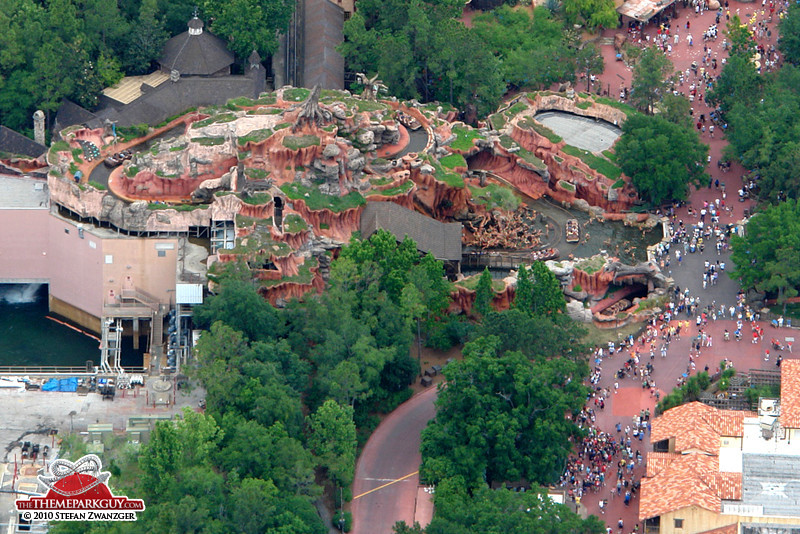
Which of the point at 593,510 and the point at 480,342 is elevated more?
the point at 480,342

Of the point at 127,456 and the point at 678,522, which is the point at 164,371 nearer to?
the point at 127,456

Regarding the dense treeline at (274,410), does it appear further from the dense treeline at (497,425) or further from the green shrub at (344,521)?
the dense treeline at (497,425)

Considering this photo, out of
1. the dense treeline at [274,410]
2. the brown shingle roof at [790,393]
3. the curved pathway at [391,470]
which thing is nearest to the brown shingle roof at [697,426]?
the brown shingle roof at [790,393]

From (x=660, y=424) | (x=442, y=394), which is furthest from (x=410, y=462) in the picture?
(x=660, y=424)

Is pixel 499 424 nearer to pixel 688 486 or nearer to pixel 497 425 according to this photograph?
pixel 497 425

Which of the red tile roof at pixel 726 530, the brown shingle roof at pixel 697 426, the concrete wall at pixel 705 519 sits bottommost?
the red tile roof at pixel 726 530

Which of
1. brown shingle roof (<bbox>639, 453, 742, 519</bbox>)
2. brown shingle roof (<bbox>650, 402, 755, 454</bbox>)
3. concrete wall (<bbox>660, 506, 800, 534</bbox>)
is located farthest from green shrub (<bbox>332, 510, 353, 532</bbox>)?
brown shingle roof (<bbox>650, 402, 755, 454</bbox>)
